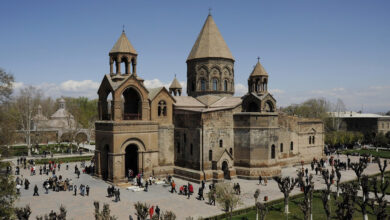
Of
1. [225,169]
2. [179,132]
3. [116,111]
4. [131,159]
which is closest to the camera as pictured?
[116,111]

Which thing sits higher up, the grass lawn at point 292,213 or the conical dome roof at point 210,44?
the conical dome roof at point 210,44

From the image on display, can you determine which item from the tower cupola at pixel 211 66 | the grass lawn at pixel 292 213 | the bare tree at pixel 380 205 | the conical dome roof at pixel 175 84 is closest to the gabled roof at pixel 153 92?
the tower cupola at pixel 211 66

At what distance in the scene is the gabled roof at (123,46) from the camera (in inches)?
1033

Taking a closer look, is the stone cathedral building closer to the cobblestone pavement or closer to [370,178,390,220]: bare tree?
the cobblestone pavement

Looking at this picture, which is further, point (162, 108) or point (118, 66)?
point (162, 108)

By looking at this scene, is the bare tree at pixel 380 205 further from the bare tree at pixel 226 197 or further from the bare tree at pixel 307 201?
the bare tree at pixel 226 197

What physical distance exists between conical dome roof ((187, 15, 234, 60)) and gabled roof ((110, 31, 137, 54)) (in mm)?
8624

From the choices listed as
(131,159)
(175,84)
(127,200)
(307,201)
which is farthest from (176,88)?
(307,201)

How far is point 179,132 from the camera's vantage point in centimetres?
2794

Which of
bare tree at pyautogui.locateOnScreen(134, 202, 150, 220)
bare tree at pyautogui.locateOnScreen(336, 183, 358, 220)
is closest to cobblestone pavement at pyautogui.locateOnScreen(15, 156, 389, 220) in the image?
bare tree at pyautogui.locateOnScreen(134, 202, 150, 220)

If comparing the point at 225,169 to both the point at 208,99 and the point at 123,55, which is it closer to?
the point at 208,99

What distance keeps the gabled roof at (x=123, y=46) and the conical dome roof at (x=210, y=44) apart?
340 inches

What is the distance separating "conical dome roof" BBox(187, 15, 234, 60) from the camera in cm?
3256

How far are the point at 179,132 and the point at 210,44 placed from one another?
11.4 metres
